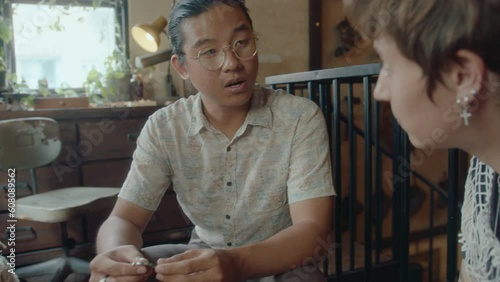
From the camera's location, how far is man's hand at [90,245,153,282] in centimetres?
96

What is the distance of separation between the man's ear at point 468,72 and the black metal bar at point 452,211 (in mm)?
600

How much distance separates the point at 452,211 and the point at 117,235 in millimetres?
918

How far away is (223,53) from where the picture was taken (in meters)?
1.24

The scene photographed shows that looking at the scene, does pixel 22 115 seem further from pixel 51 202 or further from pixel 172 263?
pixel 172 263

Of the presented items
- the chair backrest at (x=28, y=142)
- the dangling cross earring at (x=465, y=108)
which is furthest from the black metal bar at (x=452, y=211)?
the chair backrest at (x=28, y=142)

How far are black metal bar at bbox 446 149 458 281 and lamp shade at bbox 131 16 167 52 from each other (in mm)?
2122

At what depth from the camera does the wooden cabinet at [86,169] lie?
99.1 inches

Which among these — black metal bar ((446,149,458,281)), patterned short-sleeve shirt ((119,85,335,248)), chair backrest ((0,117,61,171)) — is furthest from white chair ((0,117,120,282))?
black metal bar ((446,149,458,281))

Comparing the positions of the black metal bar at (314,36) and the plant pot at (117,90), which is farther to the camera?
the black metal bar at (314,36)

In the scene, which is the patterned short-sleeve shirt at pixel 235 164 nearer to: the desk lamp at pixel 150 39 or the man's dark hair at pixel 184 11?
the man's dark hair at pixel 184 11

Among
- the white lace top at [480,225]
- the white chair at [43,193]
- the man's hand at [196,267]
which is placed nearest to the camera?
the white lace top at [480,225]

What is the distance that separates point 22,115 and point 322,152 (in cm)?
196

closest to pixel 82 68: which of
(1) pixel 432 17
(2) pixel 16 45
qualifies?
(2) pixel 16 45

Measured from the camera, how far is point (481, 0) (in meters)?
0.58
